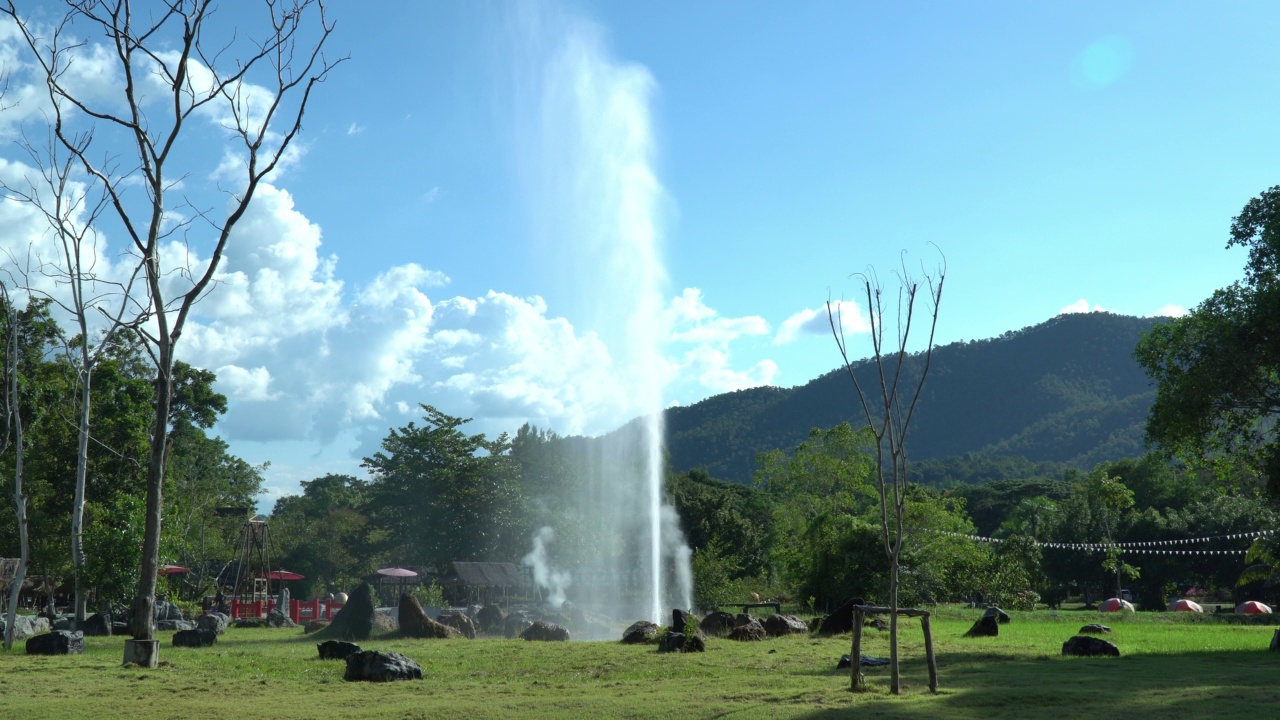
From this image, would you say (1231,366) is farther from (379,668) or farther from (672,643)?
(379,668)

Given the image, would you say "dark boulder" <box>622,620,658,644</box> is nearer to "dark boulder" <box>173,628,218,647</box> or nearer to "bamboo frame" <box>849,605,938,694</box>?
"bamboo frame" <box>849,605,938,694</box>

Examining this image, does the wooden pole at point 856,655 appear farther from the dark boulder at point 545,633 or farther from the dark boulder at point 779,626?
the dark boulder at point 545,633

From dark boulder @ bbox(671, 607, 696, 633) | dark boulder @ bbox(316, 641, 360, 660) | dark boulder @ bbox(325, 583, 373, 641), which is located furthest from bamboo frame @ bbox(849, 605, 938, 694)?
dark boulder @ bbox(325, 583, 373, 641)

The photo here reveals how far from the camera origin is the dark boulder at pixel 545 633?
26.3 meters

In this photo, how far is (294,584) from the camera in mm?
73062

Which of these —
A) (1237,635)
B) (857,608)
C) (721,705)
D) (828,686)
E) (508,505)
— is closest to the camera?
(721,705)

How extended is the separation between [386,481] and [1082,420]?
12045 cm

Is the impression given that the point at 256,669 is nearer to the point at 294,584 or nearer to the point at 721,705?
the point at 721,705

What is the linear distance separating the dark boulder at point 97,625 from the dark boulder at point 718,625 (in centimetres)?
1867

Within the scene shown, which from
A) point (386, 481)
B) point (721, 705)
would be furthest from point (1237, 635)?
point (386, 481)

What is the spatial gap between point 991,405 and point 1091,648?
156m

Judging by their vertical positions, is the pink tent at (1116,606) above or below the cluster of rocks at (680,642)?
below

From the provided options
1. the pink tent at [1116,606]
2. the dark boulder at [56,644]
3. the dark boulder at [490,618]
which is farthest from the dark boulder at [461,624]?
the pink tent at [1116,606]

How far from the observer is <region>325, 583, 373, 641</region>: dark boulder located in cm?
2855
